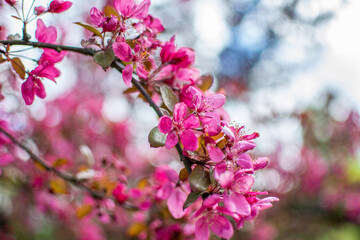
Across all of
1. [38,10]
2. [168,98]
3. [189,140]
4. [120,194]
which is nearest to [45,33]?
[38,10]

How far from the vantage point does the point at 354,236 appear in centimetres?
645

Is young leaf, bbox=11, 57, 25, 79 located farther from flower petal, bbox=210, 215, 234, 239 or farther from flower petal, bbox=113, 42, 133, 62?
flower petal, bbox=210, 215, 234, 239

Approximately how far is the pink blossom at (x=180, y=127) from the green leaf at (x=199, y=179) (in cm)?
5

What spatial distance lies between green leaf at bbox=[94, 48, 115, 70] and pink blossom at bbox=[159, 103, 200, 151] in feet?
0.56

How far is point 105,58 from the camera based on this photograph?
2.40 feet

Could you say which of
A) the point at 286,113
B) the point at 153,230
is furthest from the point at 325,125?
the point at 153,230

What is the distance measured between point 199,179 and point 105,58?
13.1 inches

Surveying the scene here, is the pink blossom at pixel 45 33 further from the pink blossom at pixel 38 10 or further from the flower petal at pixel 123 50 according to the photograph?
the flower petal at pixel 123 50

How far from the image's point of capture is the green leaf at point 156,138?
2.23 feet

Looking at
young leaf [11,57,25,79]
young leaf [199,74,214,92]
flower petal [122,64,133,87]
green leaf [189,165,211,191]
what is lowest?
green leaf [189,165,211,191]

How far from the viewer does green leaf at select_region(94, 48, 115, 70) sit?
28.2 inches

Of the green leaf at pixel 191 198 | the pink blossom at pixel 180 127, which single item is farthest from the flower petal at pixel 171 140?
the green leaf at pixel 191 198

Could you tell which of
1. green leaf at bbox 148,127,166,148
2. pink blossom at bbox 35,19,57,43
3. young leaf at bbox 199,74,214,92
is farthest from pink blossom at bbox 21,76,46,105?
young leaf at bbox 199,74,214,92

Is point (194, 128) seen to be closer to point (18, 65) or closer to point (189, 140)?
point (189, 140)
